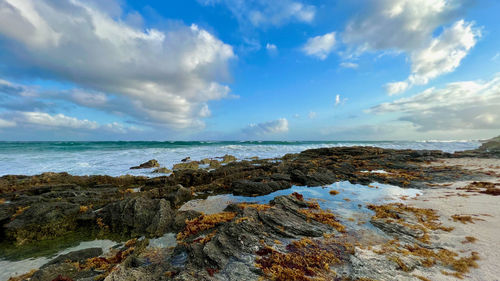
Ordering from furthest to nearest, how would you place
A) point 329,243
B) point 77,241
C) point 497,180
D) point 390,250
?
1. point 497,180
2. point 77,241
3. point 329,243
4. point 390,250

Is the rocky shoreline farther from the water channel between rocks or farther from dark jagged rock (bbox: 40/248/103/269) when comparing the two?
the water channel between rocks

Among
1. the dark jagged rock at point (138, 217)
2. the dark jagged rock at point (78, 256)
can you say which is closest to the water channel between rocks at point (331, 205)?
the dark jagged rock at point (78, 256)

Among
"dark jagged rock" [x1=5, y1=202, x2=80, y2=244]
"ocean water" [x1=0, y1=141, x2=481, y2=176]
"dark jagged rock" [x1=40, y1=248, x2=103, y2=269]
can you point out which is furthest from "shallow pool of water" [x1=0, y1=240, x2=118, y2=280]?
"ocean water" [x1=0, y1=141, x2=481, y2=176]

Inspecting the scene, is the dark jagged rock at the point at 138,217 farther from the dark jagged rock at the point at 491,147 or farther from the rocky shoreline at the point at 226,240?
the dark jagged rock at the point at 491,147

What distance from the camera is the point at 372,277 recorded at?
4.52m

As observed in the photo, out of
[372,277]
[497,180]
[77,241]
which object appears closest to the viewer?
[372,277]

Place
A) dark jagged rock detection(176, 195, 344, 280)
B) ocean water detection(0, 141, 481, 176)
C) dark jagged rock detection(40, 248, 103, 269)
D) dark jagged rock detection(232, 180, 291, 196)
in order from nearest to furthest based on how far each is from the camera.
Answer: dark jagged rock detection(176, 195, 344, 280) → dark jagged rock detection(40, 248, 103, 269) → dark jagged rock detection(232, 180, 291, 196) → ocean water detection(0, 141, 481, 176)

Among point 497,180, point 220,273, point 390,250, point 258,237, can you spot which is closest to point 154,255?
point 220,273

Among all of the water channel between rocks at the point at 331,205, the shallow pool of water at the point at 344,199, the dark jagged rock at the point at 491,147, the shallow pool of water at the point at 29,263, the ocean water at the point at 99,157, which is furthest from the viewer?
the dark jagged rock at the point at 491,147

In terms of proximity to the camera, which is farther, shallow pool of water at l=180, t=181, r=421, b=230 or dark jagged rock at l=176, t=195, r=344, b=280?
shallow pool of water at l=180, t=181, r=421, b=230

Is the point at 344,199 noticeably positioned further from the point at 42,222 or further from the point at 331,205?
the point at 42,222

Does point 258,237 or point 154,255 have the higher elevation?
point 258,237

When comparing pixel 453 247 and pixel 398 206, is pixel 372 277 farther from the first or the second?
pixel 398 206

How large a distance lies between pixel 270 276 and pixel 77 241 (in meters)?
7.21
